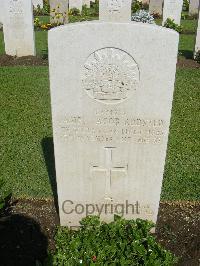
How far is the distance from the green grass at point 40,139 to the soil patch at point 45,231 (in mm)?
293

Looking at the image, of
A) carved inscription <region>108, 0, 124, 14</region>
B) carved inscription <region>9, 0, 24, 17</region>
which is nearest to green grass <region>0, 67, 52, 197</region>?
carved inscription <region>9, 0, 24, 17</region>

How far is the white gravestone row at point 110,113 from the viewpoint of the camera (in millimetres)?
2863

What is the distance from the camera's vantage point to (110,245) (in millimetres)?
3354

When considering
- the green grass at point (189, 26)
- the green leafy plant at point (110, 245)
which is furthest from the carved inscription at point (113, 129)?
the green grass at point (189, 26)

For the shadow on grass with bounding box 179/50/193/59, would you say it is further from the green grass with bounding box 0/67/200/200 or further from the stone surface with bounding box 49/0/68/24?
the stone surface with bounding box 49/0/68/24

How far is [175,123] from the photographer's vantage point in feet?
21.9

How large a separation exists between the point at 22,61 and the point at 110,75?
810 centimetres

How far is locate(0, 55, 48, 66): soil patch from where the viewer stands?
10336mm

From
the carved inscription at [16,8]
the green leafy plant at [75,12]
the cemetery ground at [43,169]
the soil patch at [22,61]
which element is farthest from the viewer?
the green leafy plant at [75,12]

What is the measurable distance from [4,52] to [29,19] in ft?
5.20

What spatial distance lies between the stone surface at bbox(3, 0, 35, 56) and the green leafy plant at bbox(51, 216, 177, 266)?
329 inches

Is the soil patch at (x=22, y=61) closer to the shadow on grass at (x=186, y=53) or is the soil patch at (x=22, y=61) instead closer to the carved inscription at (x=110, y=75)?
the shadow on grass at (x=186, y=53)

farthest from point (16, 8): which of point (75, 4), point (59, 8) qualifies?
point (75, 4)

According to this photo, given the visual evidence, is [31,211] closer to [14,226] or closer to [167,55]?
[14,226]
